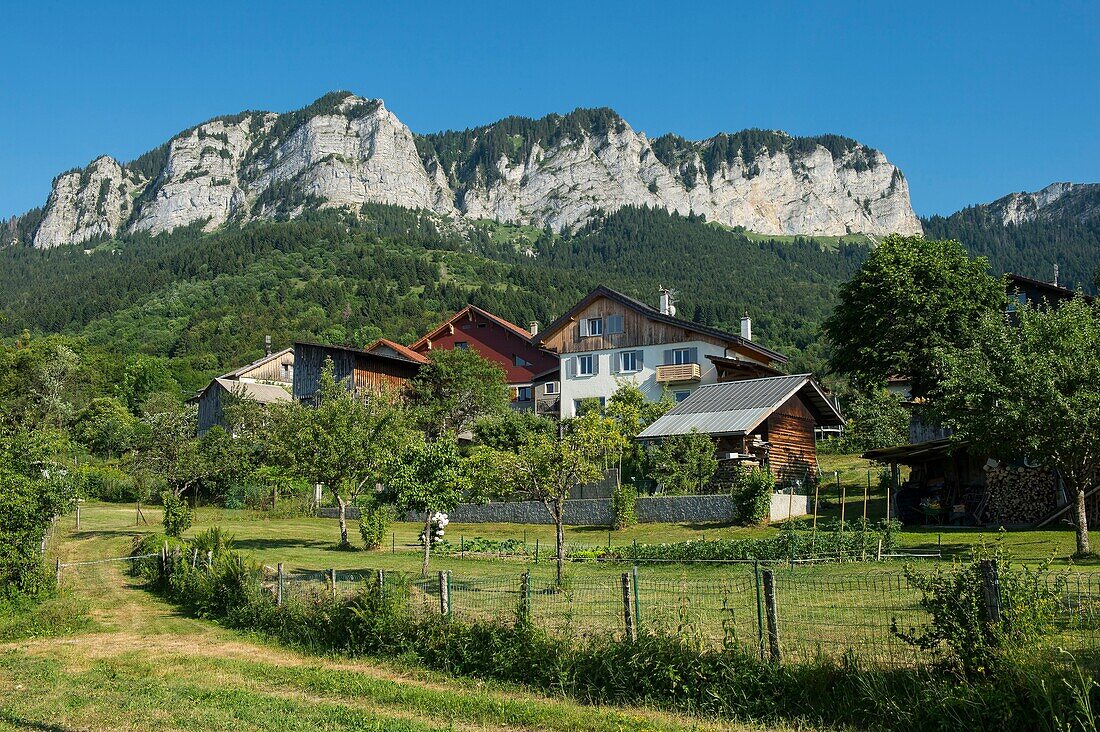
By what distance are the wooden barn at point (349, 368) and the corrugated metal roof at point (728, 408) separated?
25951 mm

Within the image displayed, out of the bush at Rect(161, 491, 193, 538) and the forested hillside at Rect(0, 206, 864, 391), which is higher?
the forested hillside at Rect(0, 206, 864, 391)

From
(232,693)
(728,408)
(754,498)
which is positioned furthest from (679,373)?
(232,693)

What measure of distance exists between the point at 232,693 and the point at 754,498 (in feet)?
76.9

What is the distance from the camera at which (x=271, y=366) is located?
8475 centimetres

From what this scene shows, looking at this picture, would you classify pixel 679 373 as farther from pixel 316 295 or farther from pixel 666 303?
pixel 316 295

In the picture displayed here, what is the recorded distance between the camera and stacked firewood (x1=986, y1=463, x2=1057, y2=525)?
2920cm

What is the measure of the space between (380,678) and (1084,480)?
19.2 m

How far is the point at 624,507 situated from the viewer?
120ft

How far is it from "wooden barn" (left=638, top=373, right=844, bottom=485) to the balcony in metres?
10.1

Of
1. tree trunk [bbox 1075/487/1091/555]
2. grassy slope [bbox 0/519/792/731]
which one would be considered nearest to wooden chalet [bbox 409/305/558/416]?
tree trunk [bbox 1075/487/1091/555]

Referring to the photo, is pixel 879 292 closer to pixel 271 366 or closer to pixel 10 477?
pixel 10 477

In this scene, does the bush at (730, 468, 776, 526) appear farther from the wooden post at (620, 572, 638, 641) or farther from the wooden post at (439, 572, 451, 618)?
the wooden post at (620, 572, 638, 641)

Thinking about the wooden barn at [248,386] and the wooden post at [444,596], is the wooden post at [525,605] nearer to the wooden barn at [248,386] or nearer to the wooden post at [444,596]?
the wooden post at [444,596]

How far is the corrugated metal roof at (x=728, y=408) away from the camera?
132 feet
